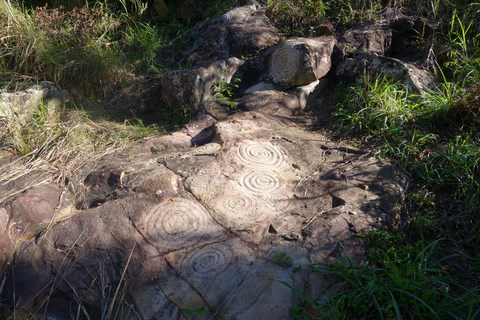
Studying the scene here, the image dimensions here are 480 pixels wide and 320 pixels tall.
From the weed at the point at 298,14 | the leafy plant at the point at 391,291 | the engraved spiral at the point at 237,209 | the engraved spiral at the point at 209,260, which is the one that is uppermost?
the weed at the point at 298,14

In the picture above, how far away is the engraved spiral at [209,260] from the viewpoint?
226cm

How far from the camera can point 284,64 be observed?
3.75 m

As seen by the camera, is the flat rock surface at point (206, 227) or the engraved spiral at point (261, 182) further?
the engraved spiral at point (261, 182)

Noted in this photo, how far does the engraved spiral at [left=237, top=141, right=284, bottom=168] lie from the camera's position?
288cm

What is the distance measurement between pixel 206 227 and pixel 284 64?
174 centimetres

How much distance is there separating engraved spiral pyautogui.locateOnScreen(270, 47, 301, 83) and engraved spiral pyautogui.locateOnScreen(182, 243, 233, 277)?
→ 1.75 metres

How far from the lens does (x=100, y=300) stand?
2.24 metres

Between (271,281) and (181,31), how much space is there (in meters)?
3.28

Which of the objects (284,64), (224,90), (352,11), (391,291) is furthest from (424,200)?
(352,11)

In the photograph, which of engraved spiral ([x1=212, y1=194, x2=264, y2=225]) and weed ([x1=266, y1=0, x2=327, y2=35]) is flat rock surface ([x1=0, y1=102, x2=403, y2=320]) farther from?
weed ([x1=266, y1=0, x2=327, y2=35])

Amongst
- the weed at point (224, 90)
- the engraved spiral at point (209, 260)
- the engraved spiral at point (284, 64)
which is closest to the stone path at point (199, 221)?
the engraved spiral at point (209, 260)

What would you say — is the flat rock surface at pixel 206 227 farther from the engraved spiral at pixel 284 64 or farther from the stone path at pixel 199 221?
the engraved spiral at pixel 284 64

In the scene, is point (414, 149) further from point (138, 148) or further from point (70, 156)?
point (70, 156)

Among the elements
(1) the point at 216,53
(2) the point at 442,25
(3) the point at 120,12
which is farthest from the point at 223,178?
(3) the point at 120,12
